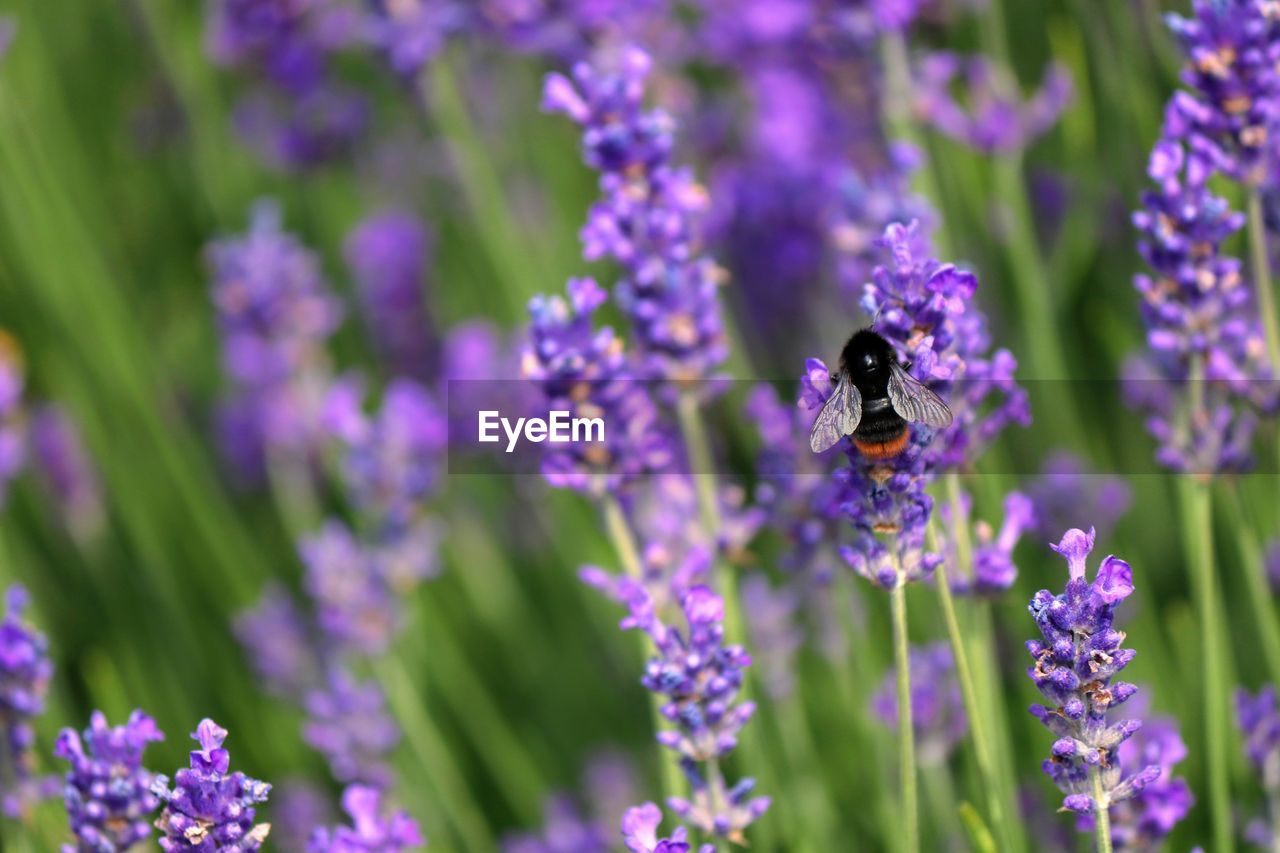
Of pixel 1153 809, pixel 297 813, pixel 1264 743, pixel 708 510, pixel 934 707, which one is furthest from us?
pixel 297 813

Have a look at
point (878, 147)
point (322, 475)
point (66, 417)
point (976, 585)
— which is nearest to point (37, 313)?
point (66, 417)

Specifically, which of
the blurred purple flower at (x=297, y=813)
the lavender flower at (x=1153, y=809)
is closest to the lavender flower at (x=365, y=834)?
the lavender flower at (x=1153, y=809)

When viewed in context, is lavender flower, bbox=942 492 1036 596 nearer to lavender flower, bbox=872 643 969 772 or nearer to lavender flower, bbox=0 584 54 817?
lavender flower, bbox=872 643 969 772

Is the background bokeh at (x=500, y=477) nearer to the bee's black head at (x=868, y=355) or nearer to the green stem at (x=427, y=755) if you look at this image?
the green stem at (x=427, y=755)

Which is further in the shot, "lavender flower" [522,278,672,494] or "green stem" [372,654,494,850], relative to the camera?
"green stem" [372,654,494,850]

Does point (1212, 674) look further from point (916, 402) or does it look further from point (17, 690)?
point (17, 690)

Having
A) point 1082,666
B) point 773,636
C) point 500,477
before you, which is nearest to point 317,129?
point 500,477

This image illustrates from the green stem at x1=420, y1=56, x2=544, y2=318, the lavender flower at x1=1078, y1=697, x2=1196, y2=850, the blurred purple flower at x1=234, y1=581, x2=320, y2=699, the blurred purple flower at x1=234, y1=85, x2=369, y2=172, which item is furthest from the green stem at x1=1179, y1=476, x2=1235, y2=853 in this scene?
the blurred purple flower at x1=234, y1=85, x2=369, y2=172
